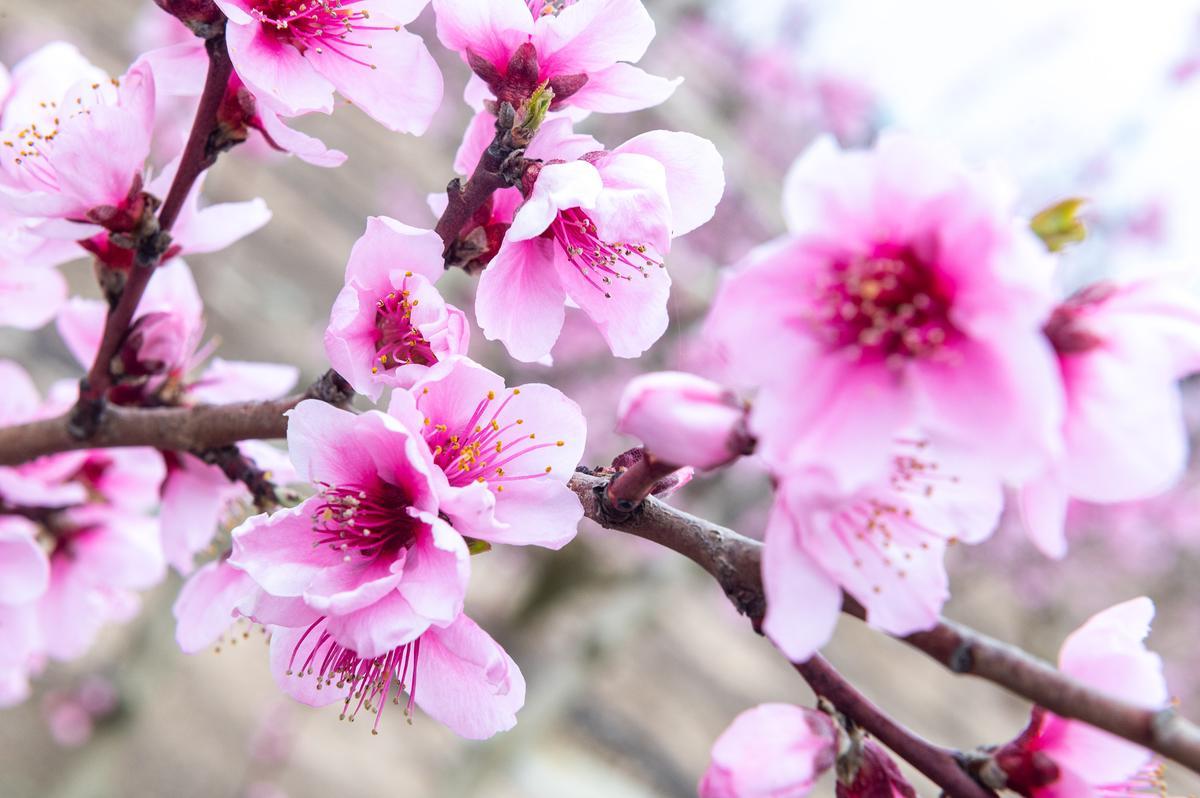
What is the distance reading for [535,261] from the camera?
878 millimetres

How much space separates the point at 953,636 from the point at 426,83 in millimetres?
677

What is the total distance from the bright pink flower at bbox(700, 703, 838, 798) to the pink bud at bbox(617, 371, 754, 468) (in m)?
0.21

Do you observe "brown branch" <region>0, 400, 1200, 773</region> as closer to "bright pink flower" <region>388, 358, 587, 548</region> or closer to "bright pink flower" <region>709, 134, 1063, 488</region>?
"bright pink flower" <region>388, 358, 587, 548</region>

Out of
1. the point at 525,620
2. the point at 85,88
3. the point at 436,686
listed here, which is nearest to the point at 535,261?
the point at 436,686

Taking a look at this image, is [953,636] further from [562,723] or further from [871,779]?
[562,723]

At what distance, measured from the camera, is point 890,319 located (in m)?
0.59

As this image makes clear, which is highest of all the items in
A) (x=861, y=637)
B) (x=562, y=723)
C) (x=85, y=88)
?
(x=85, y=88)

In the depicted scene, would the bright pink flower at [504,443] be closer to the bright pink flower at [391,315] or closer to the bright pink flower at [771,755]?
the bright pink flower at [391,315]

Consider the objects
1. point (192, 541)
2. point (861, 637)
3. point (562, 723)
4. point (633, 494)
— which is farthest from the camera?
point (861, 637)

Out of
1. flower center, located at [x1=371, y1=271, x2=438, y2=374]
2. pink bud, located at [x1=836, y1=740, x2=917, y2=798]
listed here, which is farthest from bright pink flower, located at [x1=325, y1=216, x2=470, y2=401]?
pink bud, located at [x1=836, y1=740, x2=917, y2=798]

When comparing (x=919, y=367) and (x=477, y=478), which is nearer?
(x=919, y=367)

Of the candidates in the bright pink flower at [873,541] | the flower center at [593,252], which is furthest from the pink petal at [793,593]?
the flower center at [593,252]

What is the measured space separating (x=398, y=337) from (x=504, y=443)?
0.45 feet

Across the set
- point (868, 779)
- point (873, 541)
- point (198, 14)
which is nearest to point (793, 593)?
point (873, 541)
